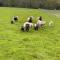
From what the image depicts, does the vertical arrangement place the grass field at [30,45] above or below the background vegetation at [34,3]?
above

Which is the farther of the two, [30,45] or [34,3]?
[34,3]

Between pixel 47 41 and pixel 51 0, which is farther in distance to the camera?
pixel 51 0

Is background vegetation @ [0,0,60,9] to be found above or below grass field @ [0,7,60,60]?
below

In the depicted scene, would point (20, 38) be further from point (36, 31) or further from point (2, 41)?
point (36, 31)

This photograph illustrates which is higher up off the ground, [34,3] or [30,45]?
[30,45]

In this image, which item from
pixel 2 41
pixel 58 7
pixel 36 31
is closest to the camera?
pixel 2 41

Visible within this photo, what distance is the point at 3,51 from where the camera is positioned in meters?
6.63

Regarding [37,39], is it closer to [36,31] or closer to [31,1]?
[36,31]

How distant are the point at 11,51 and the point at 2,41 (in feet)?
3.77

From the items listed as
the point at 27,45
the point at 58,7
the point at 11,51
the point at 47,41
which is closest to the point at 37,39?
the point at 47,41

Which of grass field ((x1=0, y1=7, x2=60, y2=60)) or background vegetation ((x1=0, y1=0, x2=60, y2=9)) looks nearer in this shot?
grass field ((x1=0, y1=7, x2=60, y2=60))

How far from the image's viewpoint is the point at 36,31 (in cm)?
976

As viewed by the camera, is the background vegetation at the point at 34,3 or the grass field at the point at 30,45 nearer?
the grass field at the point at 30,45

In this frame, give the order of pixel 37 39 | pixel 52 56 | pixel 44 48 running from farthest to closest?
pixel 37 39, pixel 44 48, pixel 52 56
